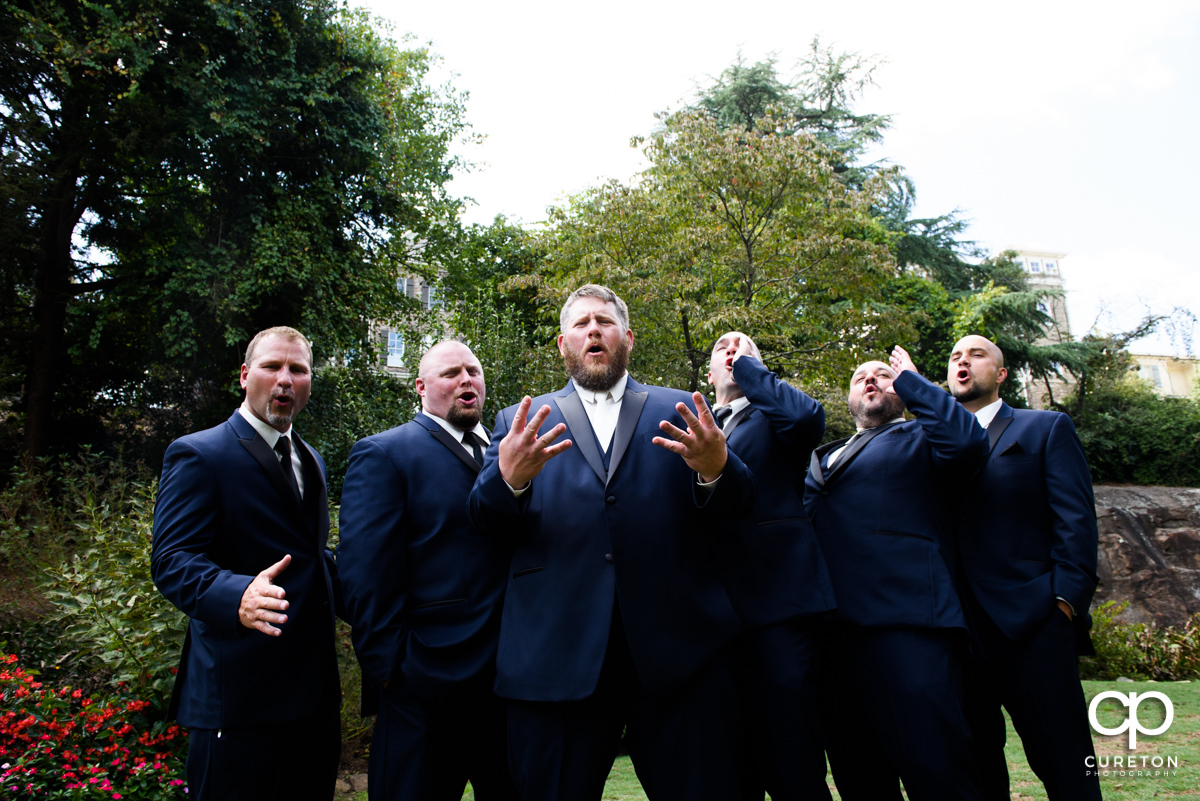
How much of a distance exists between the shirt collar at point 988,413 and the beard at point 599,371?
2315 mm

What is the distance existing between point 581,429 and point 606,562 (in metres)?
0.57

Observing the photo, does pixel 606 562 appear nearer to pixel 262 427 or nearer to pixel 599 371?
pixel 599 371

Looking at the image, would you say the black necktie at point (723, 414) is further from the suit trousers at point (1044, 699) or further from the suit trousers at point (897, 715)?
the suit trousers at point (1044, 699)

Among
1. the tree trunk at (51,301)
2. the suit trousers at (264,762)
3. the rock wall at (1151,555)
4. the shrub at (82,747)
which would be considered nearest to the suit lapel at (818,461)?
the suit trousers at (264,762)

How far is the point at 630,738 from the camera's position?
2.80m

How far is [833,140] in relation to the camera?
24281mm

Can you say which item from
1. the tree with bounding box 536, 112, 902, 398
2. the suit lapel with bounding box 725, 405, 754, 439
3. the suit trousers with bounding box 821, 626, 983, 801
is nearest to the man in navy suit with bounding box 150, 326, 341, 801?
the suit lapel with bounding box 725, 405, 754, 439

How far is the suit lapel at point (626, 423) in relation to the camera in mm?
2901

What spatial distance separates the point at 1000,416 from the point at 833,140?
22725 millimetres

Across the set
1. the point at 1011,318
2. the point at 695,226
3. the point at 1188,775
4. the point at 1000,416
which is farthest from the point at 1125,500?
the point at 1000,416

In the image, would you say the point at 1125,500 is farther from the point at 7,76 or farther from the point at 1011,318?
the point at 7,76

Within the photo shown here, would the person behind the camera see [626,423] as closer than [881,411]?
Yes

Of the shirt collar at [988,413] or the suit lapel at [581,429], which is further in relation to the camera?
the shirt collar at [988,413]

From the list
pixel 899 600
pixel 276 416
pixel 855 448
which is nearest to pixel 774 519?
pixel 899 600
